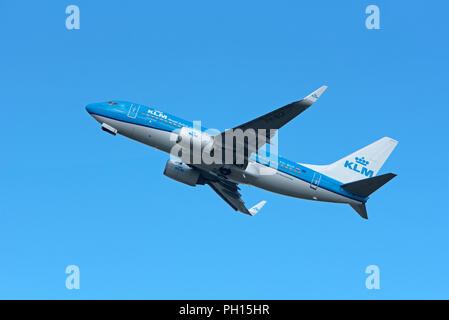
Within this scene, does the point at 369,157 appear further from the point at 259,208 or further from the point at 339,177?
the point at 259,208

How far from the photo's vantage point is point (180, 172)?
5341cm

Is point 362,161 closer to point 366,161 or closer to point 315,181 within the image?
point 366,161

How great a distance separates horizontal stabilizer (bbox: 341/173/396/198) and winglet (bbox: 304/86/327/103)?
1023cm

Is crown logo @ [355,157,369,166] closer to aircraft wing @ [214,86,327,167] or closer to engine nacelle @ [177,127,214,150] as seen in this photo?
aircraft wing @ [214,86,327,167]

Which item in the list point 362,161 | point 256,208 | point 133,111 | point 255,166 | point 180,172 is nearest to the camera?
point 255,166

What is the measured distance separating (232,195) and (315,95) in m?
19.0

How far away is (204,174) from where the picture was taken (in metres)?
54.3

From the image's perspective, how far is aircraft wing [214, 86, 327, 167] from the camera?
135 ft

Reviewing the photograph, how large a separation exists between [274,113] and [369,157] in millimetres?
14769

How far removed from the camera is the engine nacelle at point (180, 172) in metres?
53.4

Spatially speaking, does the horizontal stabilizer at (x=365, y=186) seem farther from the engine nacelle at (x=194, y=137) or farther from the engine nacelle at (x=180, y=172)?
the engine nacelle at (x=180, y=172)

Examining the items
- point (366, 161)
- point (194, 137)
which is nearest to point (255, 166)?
point (194, 137)

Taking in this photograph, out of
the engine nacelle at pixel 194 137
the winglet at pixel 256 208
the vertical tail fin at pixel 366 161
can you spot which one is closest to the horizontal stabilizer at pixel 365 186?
the vertical tail fin at pixel 366 161

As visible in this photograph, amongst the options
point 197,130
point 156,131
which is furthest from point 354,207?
point 156,131
